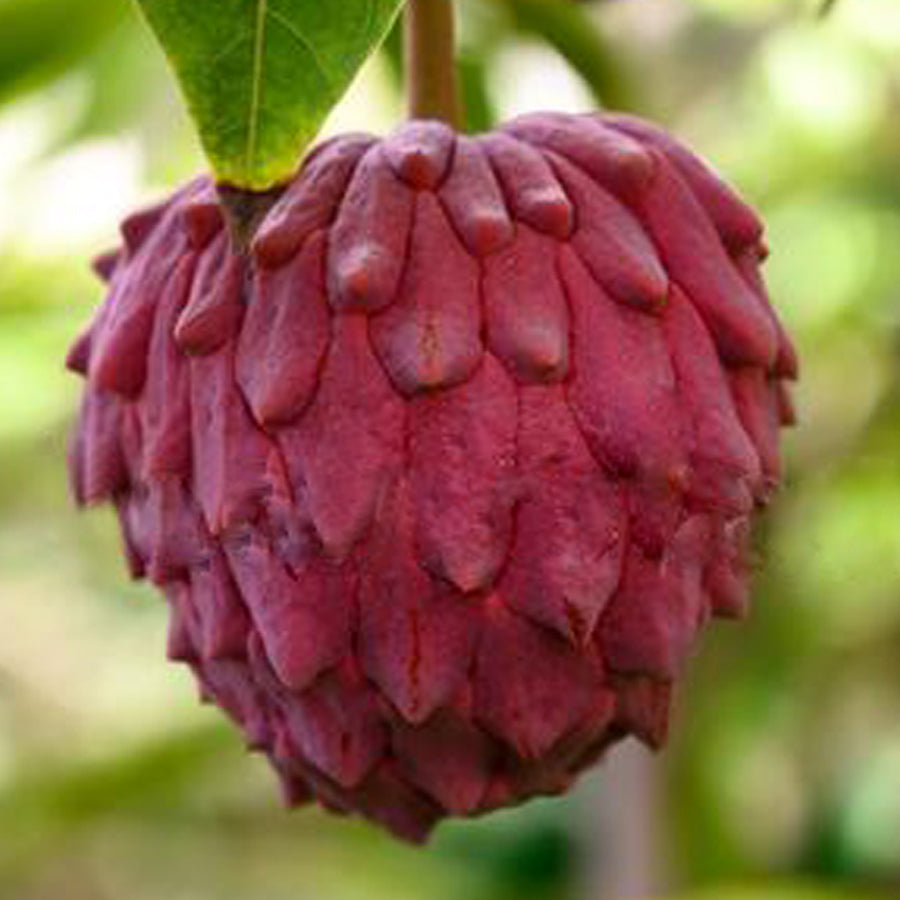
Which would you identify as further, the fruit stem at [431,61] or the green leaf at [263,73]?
the fruit stem at [431,61]

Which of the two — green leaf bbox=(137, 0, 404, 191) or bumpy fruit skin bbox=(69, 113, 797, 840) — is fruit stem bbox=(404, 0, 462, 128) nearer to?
bumpy fruit skin bbox=(69, 113, 797, 840)

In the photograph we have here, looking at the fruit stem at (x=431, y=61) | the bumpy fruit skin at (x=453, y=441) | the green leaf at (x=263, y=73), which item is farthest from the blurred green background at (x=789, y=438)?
the green leaf at (x=263, y=73)

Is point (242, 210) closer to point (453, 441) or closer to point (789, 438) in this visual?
point (453, 441)

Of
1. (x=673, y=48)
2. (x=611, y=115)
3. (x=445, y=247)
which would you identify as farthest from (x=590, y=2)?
(x=673, y=48)

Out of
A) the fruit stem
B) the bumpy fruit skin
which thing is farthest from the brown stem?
the fruit stem

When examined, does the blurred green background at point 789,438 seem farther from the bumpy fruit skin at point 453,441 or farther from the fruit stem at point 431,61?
the bumpy fruit skin at point 453,441

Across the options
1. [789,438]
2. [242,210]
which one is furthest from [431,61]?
[789,438]
